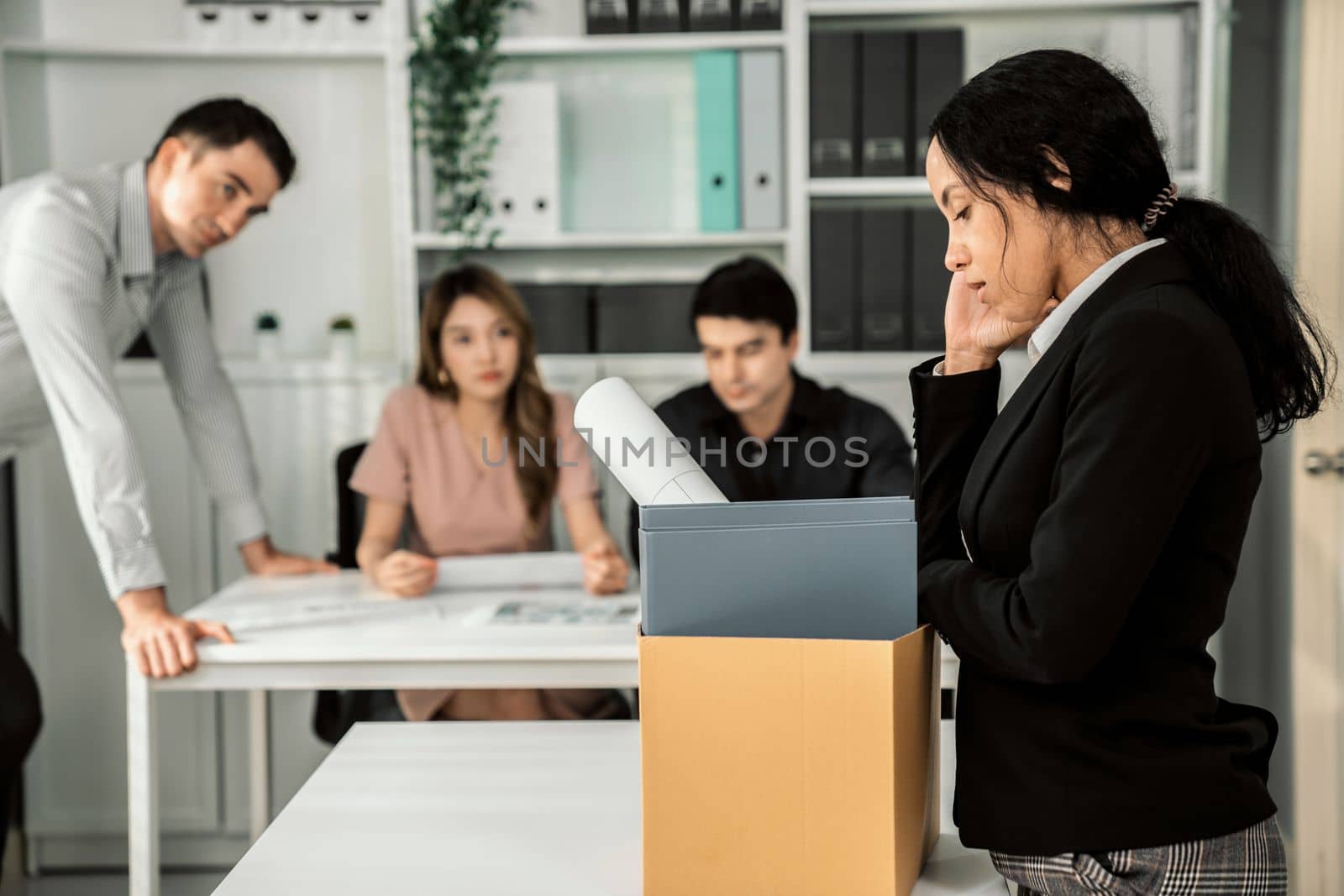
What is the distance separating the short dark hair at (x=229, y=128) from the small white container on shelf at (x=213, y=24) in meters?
0.81

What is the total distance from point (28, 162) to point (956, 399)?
2.70m

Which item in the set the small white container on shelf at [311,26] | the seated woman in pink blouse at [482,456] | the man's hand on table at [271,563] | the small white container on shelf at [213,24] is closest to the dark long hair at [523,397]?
the seated woman in pink blouse at [482,456]

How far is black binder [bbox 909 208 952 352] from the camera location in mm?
2715

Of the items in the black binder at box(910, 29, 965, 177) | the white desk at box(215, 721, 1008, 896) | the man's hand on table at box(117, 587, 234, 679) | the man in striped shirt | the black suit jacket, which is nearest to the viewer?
the black suit jacket

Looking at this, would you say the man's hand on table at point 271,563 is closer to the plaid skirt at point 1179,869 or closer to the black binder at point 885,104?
the black binder at point 885,104

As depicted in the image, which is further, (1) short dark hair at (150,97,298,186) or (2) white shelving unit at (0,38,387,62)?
(2) white shelving unit at (0,38,387,62)

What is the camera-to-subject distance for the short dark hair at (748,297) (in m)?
2.34

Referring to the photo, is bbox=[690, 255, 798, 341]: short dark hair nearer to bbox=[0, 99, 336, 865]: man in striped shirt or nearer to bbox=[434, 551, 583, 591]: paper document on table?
bbox=[434, 551, 583, 591]: paper document on table

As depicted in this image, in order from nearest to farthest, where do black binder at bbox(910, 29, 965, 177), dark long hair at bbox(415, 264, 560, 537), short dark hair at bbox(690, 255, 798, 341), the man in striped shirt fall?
the man in striped shirt → short dark hair at bbox(690, 255, 798, 341) → dark long hair at bbox(415, 264, 560, 537) → black binder at bbox(910, 29, 965, 177)

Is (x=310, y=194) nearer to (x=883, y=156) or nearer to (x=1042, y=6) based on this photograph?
(x=883, y=156)

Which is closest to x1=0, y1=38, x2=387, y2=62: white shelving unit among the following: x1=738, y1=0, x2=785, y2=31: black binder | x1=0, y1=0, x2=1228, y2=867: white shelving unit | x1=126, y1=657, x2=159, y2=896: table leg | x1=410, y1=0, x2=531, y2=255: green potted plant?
x1=0, y1=0, x2=1228, y2=867: white shelving unit

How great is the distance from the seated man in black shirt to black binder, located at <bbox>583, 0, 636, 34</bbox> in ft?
2.45

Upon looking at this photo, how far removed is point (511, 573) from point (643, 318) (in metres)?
0.88

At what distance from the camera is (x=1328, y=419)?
240 cm
